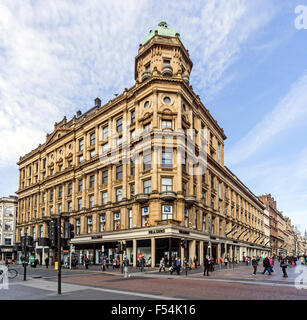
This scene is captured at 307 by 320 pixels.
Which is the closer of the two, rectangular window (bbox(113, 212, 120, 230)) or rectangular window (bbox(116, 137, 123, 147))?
rectangular window (bbox(113, 212, 120, 230))

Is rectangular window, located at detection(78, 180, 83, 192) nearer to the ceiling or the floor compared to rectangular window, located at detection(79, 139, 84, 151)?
nearer to the floor

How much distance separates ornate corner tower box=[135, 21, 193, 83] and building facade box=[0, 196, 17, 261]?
61.2m

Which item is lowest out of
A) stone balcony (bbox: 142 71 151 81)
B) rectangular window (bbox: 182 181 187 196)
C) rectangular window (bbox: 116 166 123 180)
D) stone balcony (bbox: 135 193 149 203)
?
stone balcony (bbox: 135 193 149 203)

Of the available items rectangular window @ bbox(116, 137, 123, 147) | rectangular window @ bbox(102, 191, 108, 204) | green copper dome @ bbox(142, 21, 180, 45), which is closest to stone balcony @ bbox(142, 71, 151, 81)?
green copper dome @ bbox(142, 21, 180, 45)

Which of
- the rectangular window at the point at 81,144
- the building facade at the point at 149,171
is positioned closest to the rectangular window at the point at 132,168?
the building facade at the point at 149,171

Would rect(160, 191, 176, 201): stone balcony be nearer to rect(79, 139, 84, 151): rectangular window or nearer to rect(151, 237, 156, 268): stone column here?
rect(151, 237, 156, 268): stone column

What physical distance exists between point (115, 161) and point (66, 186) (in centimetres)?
1602

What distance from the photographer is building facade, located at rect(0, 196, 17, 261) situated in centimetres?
8694

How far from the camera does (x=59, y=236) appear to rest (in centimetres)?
1519

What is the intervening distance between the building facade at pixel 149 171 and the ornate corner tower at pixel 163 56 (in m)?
0.14

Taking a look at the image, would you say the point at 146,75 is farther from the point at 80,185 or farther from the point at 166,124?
the point at 80,185

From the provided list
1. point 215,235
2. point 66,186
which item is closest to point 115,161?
point 66,186

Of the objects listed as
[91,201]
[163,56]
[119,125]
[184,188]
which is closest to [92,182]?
[91,201]

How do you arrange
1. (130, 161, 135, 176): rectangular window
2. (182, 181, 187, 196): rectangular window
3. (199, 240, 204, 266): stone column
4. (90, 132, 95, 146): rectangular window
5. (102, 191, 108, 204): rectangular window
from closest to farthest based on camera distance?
(182, 181, 187, 196): rectangular window < (130, 161, 135, 176): rectangular window < (199, 240, 204, 266): stone column < (102, 191, 108, 204): rectangular window < (90, 132, 95, 146): rectangular window
